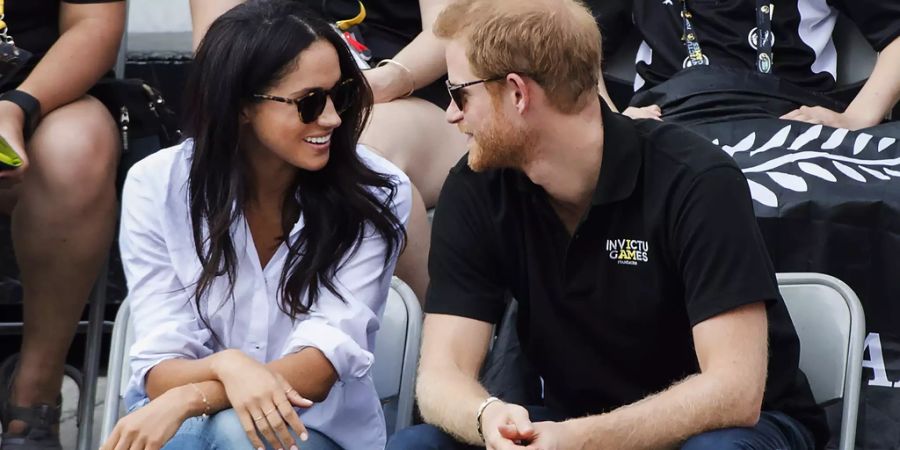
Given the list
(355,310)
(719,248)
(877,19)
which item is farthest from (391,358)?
(877,19)

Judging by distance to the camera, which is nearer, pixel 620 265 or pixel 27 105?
pixel 620 265

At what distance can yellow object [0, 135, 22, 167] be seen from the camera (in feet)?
11.2

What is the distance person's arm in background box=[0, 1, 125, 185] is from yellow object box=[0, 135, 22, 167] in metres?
0.11

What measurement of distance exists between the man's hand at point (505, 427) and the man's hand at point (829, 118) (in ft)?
5.34

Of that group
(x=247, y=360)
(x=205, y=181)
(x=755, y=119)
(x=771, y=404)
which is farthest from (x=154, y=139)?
(x=771, y=404)

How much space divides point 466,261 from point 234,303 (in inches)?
19.8

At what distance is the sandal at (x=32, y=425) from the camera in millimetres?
3629

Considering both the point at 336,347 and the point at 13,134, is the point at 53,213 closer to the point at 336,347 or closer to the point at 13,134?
the point at 13,134

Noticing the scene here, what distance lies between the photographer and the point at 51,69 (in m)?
3.76

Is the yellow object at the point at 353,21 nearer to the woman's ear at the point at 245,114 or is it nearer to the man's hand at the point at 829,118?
the woman's ear at the point at 245,114

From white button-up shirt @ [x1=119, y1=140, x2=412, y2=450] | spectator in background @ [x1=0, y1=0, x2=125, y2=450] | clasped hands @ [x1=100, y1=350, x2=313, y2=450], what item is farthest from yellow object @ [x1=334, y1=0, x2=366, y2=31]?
clasped hands @ [x1=100, y1=350, x2=313, y2=450]

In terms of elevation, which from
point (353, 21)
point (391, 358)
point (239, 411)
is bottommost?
point (391, 358)

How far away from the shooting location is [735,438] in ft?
8.38

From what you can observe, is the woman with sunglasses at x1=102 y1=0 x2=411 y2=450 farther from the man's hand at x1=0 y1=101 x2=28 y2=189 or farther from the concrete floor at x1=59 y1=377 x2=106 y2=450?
the concrete floor at x1=59 y1=377 x2=106 y2=450
